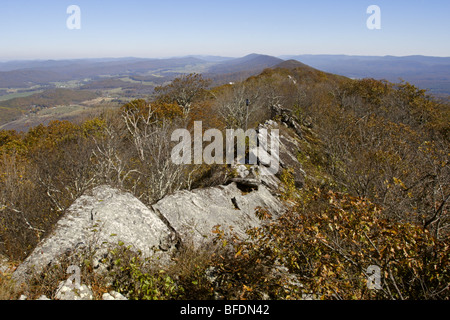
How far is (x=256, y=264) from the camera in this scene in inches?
213

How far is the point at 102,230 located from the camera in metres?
5.57

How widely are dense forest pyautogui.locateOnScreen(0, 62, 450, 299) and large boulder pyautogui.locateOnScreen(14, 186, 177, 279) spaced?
526mm

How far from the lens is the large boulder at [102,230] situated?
481 centimetres

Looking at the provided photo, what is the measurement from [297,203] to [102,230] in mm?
8628

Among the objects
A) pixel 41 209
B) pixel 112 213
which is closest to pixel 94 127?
pixel 41 209
